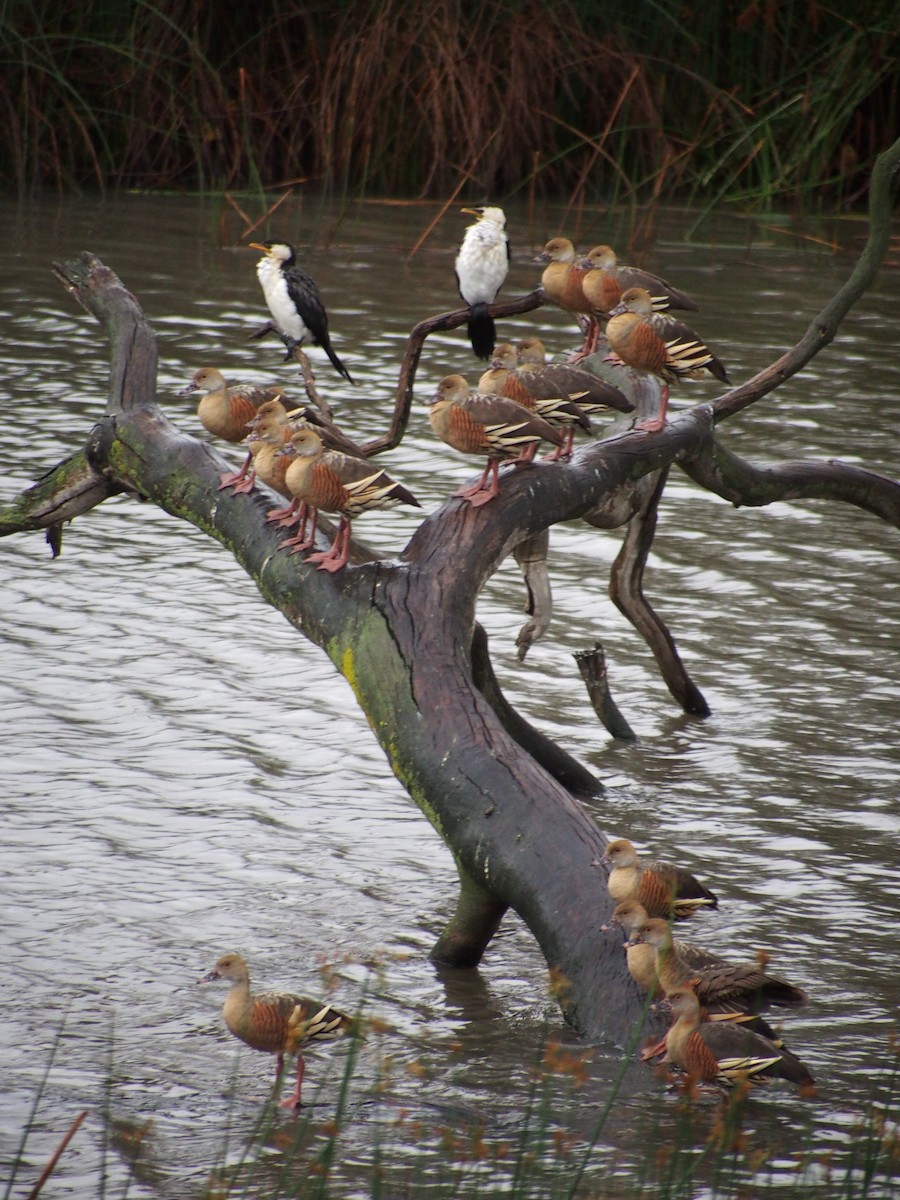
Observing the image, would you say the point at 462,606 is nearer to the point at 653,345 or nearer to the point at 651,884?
the point at 651,884

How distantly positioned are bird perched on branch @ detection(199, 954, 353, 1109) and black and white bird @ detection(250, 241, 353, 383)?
317cm

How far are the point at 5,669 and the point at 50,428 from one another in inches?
113

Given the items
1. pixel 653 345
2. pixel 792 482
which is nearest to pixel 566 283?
pixel 653 345

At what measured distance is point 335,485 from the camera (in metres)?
4.02

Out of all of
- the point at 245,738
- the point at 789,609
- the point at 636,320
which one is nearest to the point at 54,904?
the point at 245,738

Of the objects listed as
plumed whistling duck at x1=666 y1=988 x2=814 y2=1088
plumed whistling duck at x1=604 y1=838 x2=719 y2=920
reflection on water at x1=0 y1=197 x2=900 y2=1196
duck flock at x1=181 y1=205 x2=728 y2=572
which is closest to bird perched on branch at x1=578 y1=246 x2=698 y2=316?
duck flock at x1=181 y1=205 x2=728 y2=572

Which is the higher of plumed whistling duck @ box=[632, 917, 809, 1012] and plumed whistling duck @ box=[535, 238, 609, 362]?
plumed whistling duck @ box=[535, 238, 609, 362]

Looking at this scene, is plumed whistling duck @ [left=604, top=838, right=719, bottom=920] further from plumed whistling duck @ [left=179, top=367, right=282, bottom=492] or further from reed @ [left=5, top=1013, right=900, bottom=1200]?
plumed whistling duck @ [left=179, top=367, right=282, bottom=492]

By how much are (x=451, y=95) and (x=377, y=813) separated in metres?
10.4

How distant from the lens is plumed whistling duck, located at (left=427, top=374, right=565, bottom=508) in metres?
4.09

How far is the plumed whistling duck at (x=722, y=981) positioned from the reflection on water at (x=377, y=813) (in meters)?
0.20

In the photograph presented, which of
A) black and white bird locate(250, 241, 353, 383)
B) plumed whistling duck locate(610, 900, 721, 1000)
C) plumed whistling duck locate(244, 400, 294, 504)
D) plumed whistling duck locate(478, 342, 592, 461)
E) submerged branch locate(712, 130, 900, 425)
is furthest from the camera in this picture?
black and white bird locate(250, 241, 353, 383)

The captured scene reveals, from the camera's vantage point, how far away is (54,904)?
4.21m

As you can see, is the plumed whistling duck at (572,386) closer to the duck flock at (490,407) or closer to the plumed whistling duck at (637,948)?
the duck flock at (490,407)
